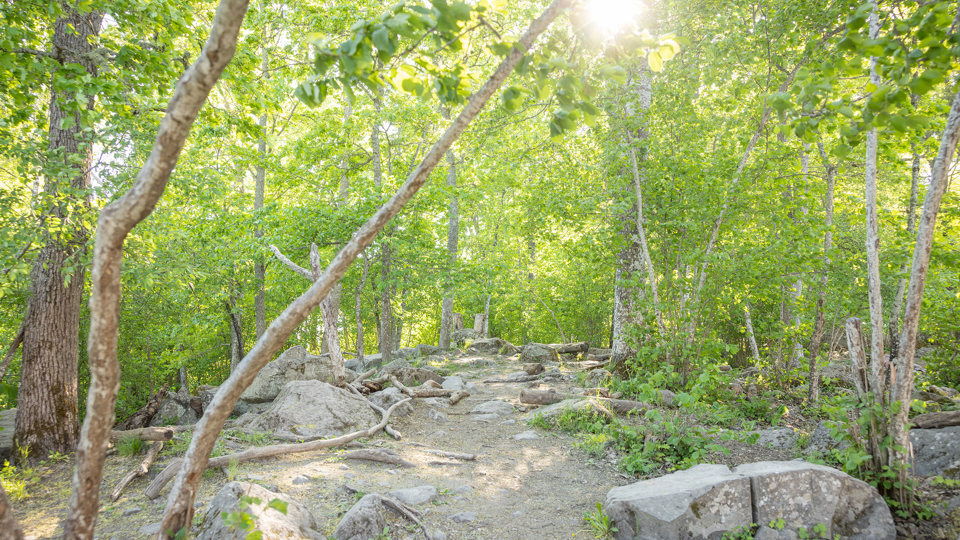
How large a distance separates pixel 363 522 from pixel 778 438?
5.27 m

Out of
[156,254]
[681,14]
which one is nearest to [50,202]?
[156,254]

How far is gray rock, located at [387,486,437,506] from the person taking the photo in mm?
4562

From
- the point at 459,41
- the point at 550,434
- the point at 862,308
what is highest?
the point at 459,41

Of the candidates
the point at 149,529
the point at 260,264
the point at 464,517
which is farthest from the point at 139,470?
the point at 260,264

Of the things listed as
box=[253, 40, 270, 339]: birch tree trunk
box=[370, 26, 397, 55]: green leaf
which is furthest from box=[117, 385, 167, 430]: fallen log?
box=[370, 26, 397, 55]: green leaf

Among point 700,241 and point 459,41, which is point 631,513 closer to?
point 459,41

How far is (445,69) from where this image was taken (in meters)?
2.63

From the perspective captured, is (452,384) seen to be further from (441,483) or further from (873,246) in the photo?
(873,246)

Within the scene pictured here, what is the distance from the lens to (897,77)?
2.82 metres

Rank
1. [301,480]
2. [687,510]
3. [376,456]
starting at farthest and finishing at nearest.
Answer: [376,456]
[301,480]
[687,510]

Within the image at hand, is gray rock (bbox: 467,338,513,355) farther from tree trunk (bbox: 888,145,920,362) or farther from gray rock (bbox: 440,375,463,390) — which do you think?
tree trunk (bbox: 888,145,920,362)

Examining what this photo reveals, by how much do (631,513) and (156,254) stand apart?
20.9ft

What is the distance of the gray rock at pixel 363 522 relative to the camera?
3728 millimetres

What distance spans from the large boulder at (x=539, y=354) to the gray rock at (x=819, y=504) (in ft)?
37.9
